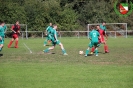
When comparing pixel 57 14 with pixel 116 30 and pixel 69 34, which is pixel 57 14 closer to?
pixel 69 34

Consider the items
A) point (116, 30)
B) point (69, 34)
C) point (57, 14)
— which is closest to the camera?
point (69, 34)

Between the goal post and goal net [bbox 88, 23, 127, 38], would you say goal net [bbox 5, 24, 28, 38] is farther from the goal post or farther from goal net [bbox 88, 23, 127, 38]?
goal net [bbox 88, 23, 127, 38]

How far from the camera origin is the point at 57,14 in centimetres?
5300

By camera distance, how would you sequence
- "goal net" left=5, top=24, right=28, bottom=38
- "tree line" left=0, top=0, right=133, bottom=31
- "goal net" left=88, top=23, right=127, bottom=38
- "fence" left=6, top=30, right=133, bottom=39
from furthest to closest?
"tree line" left=0, top=0, right=133, bottom=31
"goal net" left=88, top=23, right=127, bottom=38
"fence" left=6, top=30, right=133, bottom=39
"goal net" left=5, top=24, right=28, bottom=38

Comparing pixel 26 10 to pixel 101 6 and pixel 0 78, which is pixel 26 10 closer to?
pixel 101 6

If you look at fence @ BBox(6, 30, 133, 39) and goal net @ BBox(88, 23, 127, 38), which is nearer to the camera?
fence @ BBox(6, 30, 133, 39)

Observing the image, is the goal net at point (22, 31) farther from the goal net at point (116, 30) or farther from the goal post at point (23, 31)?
the goal net at point (116, 30)

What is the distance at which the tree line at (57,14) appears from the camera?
5038 centimetres

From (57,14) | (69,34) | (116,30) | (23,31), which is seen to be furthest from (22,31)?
(116,30)

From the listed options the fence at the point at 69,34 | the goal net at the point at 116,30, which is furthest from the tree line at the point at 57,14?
the goal net at the point at 116,30

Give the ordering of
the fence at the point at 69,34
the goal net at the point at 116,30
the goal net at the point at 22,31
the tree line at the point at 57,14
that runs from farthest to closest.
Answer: the tree line at the point at 57,14 < the goal net at the point at 116,30 < the fence at the point at 69,34 < the goal net at the point at 22,31

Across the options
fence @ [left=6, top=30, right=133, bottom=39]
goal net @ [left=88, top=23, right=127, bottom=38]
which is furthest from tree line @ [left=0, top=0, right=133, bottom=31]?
goal net @ [left=88, top=23, right=127, bottom=38]

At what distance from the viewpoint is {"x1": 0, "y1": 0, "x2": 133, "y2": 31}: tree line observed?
165ft

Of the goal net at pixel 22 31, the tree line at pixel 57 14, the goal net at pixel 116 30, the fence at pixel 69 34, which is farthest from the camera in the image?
the tree line at pixel 57 14
